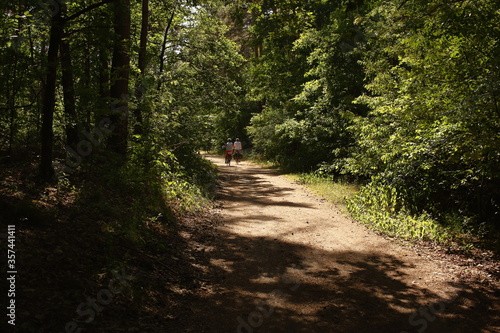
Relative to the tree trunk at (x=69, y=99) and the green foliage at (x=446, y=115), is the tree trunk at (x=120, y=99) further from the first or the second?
the green foliage at (x=446, y=115)

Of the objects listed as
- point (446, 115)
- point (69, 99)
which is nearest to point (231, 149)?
point (69, 99)

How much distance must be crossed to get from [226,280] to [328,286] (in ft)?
5.28

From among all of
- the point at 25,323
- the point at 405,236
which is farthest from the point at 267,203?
the point at 25,323

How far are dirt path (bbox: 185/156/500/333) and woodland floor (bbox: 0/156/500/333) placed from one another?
→ 0.02m

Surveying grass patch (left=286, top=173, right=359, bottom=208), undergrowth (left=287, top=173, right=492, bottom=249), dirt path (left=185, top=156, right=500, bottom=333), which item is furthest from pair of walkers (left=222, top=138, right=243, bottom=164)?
dirt path (left=185, top=156, right=500, bottom=333)

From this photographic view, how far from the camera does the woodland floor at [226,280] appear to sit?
421 cm

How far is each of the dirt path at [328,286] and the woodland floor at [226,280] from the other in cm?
2

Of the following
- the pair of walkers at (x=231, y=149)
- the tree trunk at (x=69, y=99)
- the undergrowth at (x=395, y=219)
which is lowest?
the undergrowth at (x=395, y=219)

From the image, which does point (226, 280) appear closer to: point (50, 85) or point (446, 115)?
point (50, 85)

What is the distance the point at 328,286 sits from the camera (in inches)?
224

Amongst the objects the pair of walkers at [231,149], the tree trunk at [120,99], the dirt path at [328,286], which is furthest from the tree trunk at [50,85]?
the pair of walkers at [231,149]

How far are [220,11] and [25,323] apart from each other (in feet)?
90.3

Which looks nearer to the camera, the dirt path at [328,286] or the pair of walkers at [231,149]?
the dirt path at [328,286]

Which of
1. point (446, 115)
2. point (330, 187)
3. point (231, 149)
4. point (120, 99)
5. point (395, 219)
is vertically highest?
point (120, 99)
